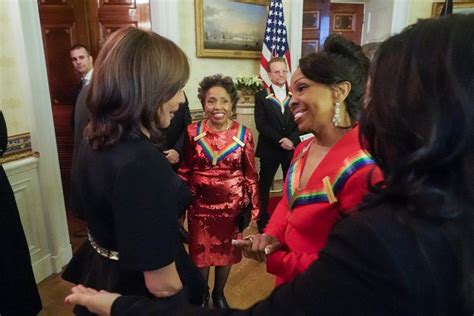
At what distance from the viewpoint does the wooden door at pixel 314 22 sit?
15.4ft

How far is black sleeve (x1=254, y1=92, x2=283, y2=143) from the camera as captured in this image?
3250 mm

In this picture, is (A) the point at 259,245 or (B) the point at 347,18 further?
(B) the point at 347,18

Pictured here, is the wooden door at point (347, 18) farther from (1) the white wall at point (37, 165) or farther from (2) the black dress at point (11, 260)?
(2) the black dress at point (11, 260)

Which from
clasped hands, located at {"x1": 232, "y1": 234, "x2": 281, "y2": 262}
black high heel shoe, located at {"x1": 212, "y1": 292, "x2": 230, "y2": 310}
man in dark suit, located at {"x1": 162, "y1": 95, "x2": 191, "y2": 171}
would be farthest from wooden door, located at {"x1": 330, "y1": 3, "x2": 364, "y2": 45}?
clasped hands, located at {"x1": 232, "y1": 234, "x2": 281, "y2": 262}

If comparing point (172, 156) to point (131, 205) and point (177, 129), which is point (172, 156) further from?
point (131, 205)

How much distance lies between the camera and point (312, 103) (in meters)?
1.17

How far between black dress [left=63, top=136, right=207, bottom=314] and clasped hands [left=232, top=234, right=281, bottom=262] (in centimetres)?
36

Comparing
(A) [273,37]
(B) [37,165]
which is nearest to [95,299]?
(B) [37,165]

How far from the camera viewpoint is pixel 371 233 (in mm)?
500

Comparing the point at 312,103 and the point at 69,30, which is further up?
the point at 69,30

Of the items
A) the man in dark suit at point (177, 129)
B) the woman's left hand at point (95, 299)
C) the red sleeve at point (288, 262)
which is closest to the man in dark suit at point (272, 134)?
the man in dark suit at point (177, 129)

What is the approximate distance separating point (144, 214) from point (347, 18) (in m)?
4.87

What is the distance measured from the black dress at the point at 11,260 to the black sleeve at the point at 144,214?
1.36 m

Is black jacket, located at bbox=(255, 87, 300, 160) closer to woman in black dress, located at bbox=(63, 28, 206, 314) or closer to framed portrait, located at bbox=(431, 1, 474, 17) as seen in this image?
woman in black dress, located at bbox=(63, 28, 206, 314)
